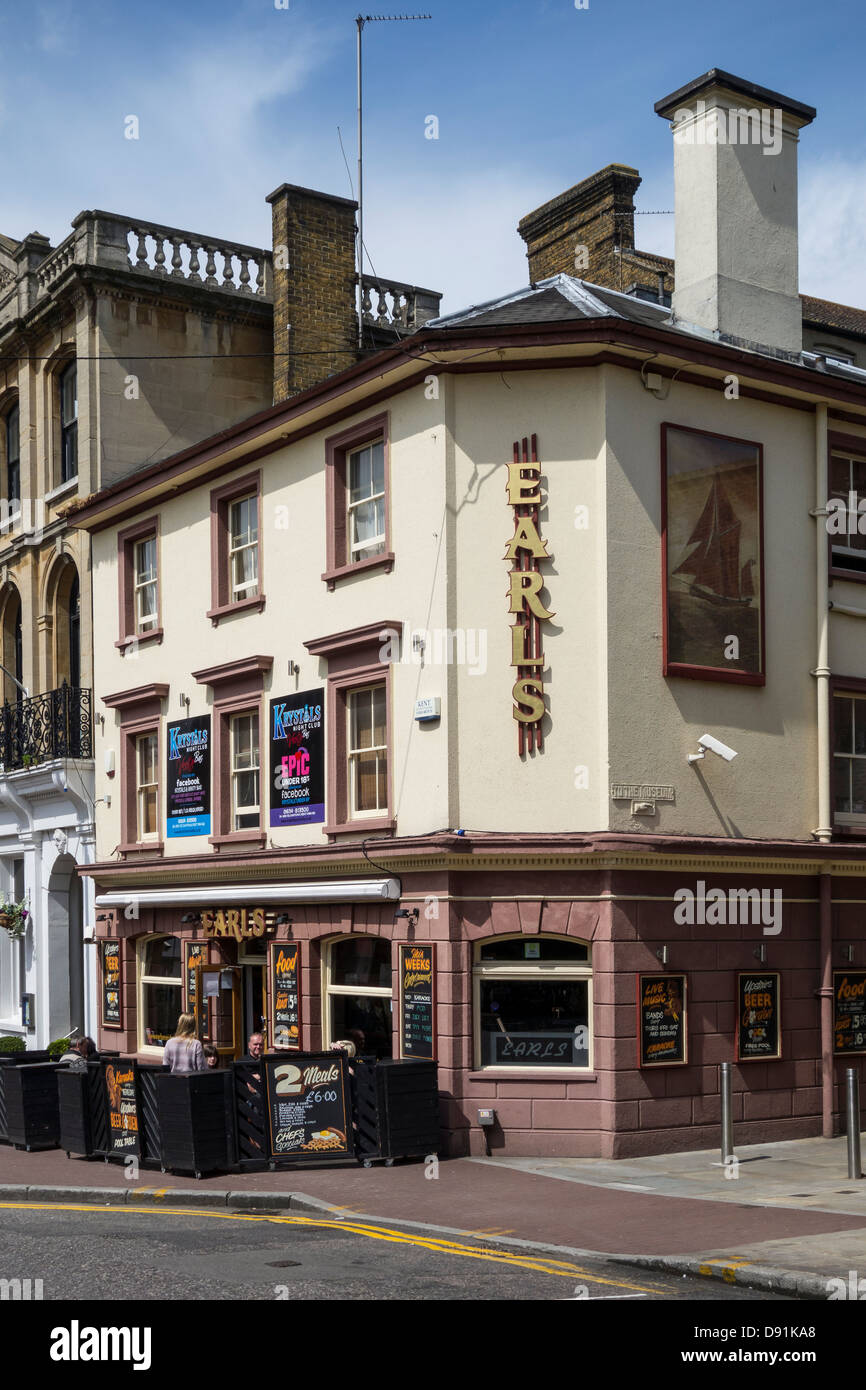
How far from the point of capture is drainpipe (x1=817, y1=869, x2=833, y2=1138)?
783 inches

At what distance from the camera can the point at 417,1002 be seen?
18.8 m

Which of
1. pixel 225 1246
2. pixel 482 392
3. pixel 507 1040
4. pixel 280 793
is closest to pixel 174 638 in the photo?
pixel 280 793

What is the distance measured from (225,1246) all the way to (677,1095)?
24.0 ft

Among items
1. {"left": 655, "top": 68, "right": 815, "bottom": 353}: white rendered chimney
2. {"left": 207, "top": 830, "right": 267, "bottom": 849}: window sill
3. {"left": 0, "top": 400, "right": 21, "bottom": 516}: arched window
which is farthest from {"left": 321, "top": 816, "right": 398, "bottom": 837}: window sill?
{"left": 0, "top": 400, "right": 21, "bottom": 516}: arched window

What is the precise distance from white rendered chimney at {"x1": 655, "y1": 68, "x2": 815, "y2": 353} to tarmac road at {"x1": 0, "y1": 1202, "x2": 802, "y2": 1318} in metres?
13.2

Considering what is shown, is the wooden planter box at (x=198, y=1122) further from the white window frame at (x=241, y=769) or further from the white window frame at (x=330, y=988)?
the white window frame at (x=241, y=769)

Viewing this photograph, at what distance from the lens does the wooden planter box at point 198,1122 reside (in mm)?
16781

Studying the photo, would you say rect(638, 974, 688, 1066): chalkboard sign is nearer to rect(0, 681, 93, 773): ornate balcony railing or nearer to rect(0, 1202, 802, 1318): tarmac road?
rect(0, 1202, 802, 1318): tarmac road

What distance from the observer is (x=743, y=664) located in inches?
782

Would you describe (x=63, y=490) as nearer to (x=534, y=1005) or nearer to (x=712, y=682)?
(x=712, y=682)

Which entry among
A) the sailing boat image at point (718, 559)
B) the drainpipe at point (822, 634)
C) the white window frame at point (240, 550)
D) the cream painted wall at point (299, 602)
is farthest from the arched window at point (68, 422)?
the drainpipe at point (822, 634)

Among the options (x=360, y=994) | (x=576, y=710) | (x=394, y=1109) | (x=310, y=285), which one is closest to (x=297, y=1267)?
(x=394, y=1109)

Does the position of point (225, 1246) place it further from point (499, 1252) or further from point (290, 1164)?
point (290, 1164)

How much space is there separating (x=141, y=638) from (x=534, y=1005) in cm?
1034
